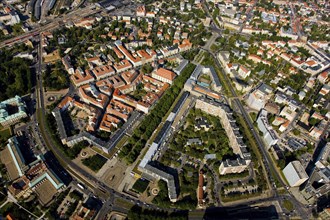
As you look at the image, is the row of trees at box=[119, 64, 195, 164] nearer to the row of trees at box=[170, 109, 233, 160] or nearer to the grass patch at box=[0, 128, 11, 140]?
the row of trees at box=[170, 109, 233, 160]

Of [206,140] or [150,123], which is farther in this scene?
[150,123]

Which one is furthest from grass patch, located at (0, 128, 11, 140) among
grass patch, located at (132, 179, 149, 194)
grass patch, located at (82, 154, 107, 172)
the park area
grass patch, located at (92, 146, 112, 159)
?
the park area

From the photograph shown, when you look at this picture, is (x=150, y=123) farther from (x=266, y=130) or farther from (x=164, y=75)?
(x=266, y=130)

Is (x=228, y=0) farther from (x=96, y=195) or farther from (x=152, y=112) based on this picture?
(x=96, y=195)

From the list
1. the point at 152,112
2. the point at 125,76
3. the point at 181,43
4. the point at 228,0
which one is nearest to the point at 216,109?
the point at 152,112

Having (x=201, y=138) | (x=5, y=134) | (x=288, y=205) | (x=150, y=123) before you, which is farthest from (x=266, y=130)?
(x=5, y=134)

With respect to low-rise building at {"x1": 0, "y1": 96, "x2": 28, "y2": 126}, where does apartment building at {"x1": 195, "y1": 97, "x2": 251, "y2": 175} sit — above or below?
above

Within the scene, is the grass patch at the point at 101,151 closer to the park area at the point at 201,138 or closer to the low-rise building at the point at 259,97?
the park area at the point at 201,138
